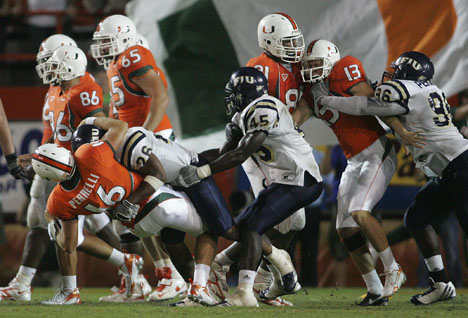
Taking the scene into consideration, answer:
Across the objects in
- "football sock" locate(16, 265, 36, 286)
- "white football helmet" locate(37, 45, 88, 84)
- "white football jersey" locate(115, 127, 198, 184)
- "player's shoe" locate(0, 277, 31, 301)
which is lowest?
"player's shoe" locate(0, 277, 31, 301)

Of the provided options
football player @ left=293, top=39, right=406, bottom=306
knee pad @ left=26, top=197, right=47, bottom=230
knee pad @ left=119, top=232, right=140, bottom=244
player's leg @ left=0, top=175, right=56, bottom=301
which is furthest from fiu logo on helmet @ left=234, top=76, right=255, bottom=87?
knee pad @ left=26, top=197, right=47, bottom=230

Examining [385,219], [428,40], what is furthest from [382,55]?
[385,219]

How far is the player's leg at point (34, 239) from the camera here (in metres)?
7.02

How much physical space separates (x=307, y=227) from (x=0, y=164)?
3.38 metres

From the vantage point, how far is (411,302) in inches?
256

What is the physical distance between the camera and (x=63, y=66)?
7.23 metres

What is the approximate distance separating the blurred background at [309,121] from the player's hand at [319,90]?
1650 millimetres

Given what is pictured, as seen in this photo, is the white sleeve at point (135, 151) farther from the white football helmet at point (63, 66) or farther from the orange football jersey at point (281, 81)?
the white football helmet at point (63, 66)

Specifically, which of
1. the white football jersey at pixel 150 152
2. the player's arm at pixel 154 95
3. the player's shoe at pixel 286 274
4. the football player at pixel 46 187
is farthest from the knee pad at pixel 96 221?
the player's shoe at pixel 286 274

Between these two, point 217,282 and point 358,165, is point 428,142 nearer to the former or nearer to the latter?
point 358,165

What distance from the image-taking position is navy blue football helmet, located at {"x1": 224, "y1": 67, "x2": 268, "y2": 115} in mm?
6105

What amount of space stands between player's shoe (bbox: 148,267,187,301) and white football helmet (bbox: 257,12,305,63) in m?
1.84

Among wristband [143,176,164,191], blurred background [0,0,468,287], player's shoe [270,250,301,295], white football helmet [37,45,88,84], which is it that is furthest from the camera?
blurred background [0,0,468,287]

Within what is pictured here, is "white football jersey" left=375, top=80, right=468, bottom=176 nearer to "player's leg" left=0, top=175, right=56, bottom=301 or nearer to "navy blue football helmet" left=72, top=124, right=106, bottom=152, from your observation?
"navy blue football helmet" left=72, top=124, right=106, bottom=152
